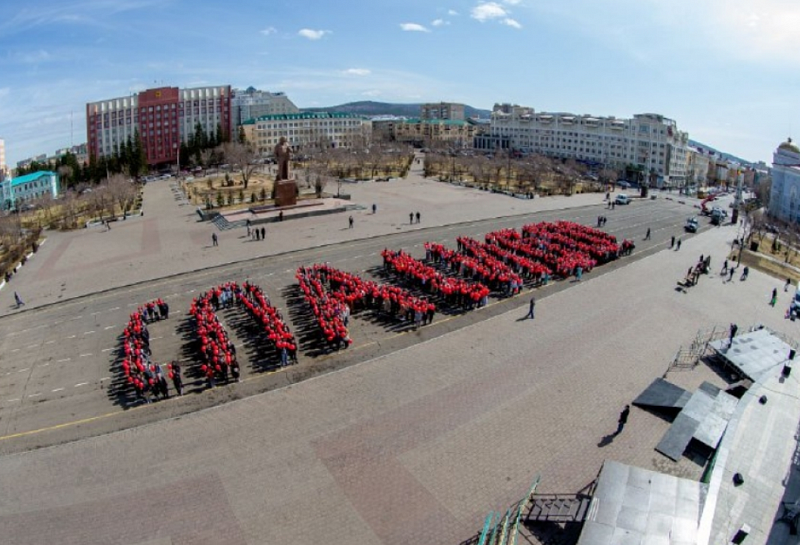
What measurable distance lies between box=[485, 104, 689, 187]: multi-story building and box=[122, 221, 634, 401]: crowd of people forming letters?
188 feet

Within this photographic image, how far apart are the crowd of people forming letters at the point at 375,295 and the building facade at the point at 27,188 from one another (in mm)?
42511

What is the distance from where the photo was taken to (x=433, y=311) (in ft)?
60.4

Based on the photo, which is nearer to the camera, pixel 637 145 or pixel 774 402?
pixel 774 402

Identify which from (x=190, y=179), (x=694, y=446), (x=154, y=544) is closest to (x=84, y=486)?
(x=154, y=544)

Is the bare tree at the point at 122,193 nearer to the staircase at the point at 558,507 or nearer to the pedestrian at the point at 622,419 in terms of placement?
the pedestrian at the point at 622,419

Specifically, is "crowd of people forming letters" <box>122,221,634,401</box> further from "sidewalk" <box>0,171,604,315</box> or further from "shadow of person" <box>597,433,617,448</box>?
"shadow of person" <box>597,433,617,448</box>

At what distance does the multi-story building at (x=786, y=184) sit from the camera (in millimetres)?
50156

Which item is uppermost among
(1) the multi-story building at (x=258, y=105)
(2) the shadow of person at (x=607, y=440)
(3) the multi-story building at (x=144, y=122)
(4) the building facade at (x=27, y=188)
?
(1) the multi-story building at (x=258, y=105)

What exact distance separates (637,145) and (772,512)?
84476 mm

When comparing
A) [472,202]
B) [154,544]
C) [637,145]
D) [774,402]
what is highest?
[637,145]

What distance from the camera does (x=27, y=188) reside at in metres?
54.2

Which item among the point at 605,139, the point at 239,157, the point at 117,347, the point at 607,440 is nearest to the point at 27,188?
the point at 239,157

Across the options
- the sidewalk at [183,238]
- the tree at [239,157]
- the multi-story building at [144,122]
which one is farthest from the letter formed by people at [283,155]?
the multi-story building at [144,122]

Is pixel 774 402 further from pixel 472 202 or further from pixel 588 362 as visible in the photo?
pixel 472 202
